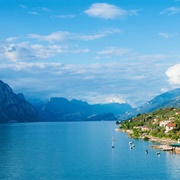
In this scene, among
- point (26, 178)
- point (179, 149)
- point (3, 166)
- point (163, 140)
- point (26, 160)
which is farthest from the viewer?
point (163, 140)

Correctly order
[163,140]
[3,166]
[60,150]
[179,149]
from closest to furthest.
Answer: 1. [3,166]
2. [179,149]
3. [60,150]
4. [163,140]

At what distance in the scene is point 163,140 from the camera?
111 m

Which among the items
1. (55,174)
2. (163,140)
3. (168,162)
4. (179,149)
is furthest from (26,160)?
(163,140)

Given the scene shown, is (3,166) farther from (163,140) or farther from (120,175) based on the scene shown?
(163,140)

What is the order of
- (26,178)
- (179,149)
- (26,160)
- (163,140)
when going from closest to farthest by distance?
1. (26,178)
2. (26,160)
3. (179,149)
4. (163,140)

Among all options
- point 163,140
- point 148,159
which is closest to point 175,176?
point 148,159

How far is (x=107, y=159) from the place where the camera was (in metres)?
78.2

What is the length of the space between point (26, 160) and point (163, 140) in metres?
48.9

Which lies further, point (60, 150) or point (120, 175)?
point (60, 150)

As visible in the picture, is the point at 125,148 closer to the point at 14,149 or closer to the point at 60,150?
the point at 60,150

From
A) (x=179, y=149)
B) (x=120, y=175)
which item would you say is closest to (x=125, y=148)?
(x=179, y=149)

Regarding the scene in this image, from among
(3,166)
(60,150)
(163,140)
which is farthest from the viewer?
(163,140)

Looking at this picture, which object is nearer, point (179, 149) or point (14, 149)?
point (179, 149)

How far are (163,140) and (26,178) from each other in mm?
60787
